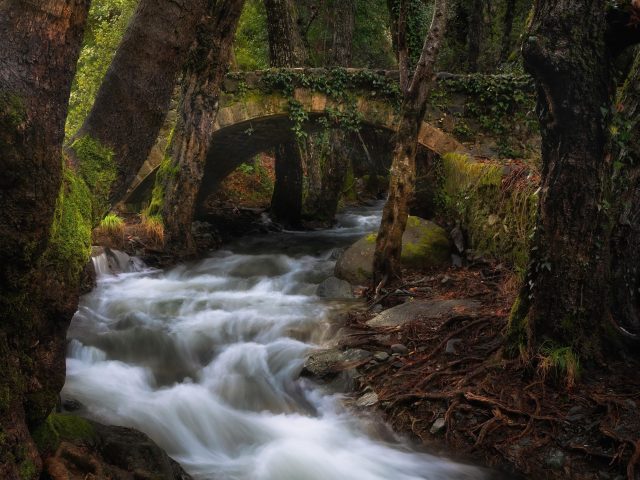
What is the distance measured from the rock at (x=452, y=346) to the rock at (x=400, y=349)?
0.42m

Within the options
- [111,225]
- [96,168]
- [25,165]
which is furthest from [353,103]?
[25,165]

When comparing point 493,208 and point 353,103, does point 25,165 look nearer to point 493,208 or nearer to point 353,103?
point 493,208

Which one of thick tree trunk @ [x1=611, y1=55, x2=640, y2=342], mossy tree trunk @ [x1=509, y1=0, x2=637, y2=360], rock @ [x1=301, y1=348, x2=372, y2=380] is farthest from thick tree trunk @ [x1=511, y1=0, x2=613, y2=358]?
rock @ [x1=301, y1=348, x2=372, y2=380]

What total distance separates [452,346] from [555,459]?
160 cm

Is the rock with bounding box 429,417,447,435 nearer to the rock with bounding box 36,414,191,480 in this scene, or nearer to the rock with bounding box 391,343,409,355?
the rock with bounding box 391,343,409,355

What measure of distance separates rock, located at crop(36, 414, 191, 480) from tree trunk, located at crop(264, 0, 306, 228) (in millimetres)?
11467

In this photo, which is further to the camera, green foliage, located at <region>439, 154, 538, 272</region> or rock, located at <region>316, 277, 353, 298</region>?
rock, located at <region>316, 277, 353, 298</region>

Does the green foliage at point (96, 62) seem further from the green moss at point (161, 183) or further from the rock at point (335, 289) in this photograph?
the rock at point (335, 289)

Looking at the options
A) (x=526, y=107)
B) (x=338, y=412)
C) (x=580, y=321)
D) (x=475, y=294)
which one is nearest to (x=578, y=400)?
(x=580, y=321)

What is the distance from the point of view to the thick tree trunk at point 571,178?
12.8 feet

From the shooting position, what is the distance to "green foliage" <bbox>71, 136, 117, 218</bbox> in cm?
295

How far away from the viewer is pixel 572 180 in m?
4.08

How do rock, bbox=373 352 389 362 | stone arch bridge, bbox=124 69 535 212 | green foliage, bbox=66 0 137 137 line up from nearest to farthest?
1. rock, bbox=373 352 389 362
2. stone arch bridge, bbox=124 69 535 212
3. green foliage, bbox=66 0 137 137

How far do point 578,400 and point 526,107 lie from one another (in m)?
8.74
